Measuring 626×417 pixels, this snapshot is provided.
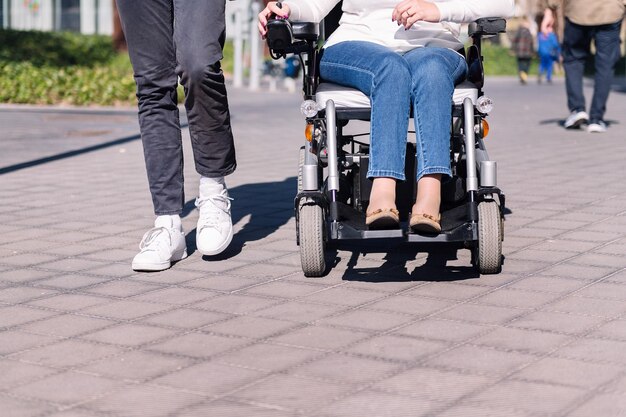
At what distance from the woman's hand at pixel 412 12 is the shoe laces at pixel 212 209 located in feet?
3.79

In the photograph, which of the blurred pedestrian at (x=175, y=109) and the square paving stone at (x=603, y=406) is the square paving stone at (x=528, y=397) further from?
the blurred pedestrian at (x=175, y=109)

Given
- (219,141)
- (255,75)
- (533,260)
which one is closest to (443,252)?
(533,260)

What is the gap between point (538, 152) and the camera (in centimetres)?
934

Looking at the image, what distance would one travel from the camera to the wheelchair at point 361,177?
173 inches

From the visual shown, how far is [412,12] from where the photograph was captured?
4.58 metres

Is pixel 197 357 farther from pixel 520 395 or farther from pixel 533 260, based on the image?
pixel 533 260

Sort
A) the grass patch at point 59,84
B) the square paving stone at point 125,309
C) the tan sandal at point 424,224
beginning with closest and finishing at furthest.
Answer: the square paving stone at point 125,309 → the tan sandal at point 424,224 → the grass patch at point 59,84

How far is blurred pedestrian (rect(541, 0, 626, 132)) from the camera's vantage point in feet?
35.2

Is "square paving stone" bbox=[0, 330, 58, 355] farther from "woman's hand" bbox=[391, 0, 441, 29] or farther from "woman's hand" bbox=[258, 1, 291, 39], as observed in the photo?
"woman's hand" bbox=[391, 0, 441, 29]

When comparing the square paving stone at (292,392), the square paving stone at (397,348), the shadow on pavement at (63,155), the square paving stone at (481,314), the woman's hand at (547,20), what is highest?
the square paving stone at (292,392)

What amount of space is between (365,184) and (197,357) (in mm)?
1496

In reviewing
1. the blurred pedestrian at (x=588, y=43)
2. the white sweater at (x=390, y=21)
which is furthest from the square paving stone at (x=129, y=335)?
the blurred pedestrian at (x=588, y=43)

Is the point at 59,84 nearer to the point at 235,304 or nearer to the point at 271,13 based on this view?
the point at 271,13

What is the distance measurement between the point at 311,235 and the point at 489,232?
0.70 meters
